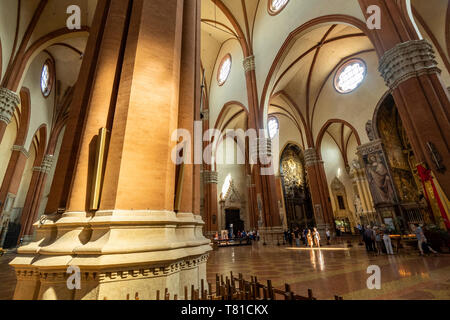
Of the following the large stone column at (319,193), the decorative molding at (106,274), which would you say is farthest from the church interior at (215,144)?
the large stone column at (319,193)

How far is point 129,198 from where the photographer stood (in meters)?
1.97

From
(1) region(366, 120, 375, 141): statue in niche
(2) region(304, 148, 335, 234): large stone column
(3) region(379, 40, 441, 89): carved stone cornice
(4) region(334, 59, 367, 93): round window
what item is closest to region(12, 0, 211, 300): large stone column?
(3) region(379, 40, 441, 89): carved stone cornice

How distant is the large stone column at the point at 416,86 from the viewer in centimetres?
489

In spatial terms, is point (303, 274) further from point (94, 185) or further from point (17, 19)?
point (17, 19)

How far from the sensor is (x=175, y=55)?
2.71m

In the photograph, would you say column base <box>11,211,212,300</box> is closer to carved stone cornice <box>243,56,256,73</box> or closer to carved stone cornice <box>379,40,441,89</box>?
carved stone cornice <box>379,40,441,89</box>

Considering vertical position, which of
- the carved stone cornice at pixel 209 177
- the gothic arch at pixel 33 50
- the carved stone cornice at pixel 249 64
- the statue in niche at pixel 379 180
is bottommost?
the statue in niche at pixel 379 180

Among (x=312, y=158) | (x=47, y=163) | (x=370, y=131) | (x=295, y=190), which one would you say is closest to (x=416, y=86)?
(x=370, y=131)

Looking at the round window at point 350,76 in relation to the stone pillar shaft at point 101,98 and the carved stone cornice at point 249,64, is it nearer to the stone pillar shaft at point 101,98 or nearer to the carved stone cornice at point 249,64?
the carved stone cornice at point 249,64

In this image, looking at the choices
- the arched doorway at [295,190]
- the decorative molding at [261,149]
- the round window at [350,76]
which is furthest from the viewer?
the arched doorway at [295,190]

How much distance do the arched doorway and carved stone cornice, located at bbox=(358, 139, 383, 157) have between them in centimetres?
944

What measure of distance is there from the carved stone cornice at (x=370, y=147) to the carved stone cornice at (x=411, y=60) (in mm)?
7686
